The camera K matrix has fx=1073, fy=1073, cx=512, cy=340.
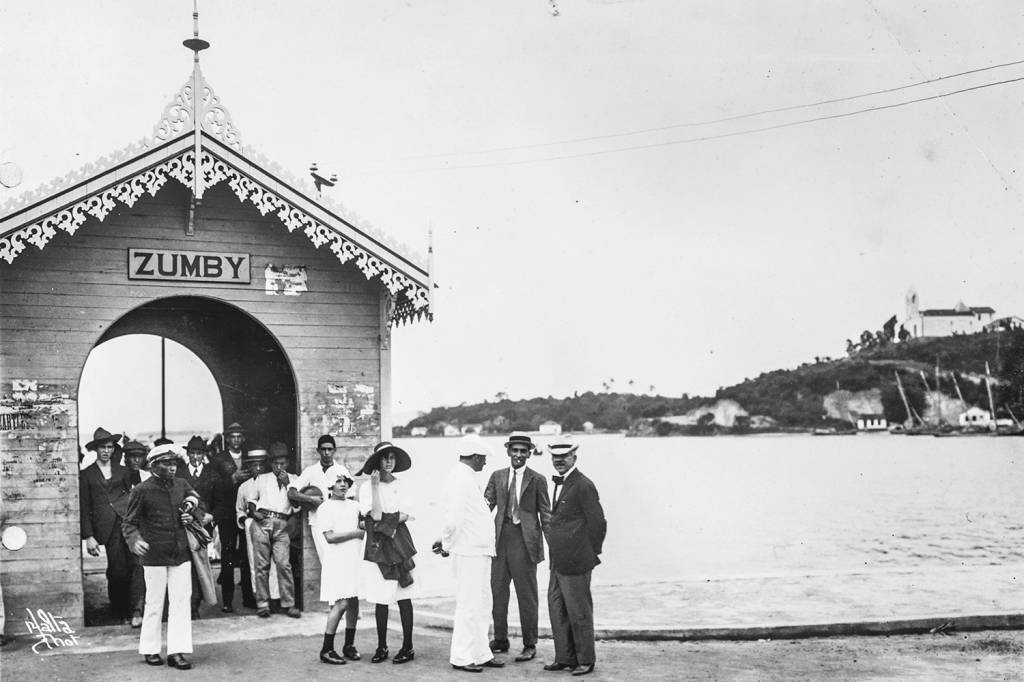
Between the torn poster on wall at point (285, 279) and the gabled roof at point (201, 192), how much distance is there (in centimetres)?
37

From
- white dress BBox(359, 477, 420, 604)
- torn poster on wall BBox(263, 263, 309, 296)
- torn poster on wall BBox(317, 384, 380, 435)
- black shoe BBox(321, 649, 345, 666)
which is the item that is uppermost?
torn poster on wall BBox(263, 263, 309, 296)

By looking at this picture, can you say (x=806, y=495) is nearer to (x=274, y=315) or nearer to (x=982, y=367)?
(x=982, y=367)

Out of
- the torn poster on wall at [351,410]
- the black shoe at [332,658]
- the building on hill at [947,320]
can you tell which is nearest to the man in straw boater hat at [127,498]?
the torn poster on wall at [351,410]

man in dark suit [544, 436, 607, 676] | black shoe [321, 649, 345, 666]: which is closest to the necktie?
man in dark suit [544, 436, 607, 676]

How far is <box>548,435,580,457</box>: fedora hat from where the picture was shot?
8547mm

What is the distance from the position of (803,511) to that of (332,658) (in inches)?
1792

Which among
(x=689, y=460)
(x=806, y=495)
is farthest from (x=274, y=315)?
(x=689, y=460)

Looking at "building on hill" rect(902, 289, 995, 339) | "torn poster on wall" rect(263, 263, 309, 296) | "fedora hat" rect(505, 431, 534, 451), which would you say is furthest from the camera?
"building on hill" rect(902, 289, 995, 339)

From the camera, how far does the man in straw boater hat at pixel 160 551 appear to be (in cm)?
841

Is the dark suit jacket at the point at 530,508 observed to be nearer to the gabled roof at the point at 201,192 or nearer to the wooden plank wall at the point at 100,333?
the wooden plank wall at the point at 100,333

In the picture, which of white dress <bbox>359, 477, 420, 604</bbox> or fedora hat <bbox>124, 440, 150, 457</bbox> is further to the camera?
fedora hat <bbox>124, 440, 150, 457</bbox>

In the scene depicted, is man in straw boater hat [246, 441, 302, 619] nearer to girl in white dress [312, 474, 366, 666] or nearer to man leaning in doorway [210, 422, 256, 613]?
Result: man leaning in doorway [210, 422, 256, 613]

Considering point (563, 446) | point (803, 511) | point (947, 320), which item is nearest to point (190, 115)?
point (563, 446)

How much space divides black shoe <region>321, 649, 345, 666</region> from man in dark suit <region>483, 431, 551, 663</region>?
1.42 meters
